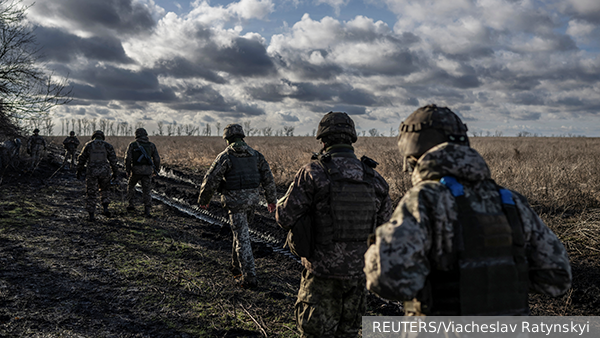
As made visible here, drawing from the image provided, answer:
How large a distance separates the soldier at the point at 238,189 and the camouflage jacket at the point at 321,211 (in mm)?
1918

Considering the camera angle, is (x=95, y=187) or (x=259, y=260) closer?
(x=259, y=260)

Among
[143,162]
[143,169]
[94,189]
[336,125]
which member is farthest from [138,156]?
[336,125]

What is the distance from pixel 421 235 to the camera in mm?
1628

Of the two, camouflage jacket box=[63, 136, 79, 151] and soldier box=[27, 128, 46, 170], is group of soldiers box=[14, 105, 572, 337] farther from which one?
camouflage jacket box=[63, 136, 79, 151]

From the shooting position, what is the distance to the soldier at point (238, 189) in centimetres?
474

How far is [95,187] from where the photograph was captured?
841 centimetres

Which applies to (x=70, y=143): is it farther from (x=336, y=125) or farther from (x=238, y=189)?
(x=336, y=125)

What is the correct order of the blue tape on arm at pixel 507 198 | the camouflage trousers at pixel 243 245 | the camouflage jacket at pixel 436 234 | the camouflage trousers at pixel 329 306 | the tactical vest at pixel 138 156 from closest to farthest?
the camouflage jacket at pixel 436 234, the blue tape on arm at pixel 507 198, the camouflage trousers at pixel 329 306, the camouflage trousers at pixel 243 245, the tactical vest at pixel 138 156

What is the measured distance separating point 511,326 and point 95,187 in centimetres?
905

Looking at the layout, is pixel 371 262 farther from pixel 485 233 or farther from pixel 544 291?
pixel 544 291

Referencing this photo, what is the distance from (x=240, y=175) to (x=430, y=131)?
3.25 m

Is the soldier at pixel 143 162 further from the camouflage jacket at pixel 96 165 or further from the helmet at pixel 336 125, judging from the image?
the helmet at pixel 336 125

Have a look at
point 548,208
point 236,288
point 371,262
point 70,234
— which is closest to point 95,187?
point 70,234

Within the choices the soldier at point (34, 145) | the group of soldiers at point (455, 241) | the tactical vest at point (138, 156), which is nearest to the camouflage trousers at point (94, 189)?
the tactical vest at point (138, 156)
